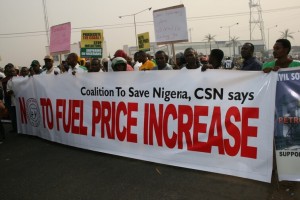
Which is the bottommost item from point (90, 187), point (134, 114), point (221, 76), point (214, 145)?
point (90, 187)

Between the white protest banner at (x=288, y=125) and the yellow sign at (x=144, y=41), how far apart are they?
31.2 feet

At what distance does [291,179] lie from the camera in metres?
3.99

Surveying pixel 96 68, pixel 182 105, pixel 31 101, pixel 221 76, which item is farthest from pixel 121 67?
pixel 31 101

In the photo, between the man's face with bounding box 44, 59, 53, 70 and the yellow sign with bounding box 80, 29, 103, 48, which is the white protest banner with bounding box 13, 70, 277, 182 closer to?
the man's face with bounding box 44, 59, 53, 70

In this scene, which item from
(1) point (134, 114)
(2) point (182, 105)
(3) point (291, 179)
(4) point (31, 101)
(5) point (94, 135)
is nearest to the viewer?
(3) point (291, 179)

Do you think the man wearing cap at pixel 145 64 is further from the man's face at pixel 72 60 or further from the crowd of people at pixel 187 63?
the man's face at pixel 72 60

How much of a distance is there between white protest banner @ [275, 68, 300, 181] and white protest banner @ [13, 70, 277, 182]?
0.35ft

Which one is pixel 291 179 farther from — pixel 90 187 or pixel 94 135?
pixel 94 135

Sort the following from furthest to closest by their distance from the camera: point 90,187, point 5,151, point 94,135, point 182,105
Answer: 1. point 5,151
2. point 94,135
3. point 182,105
4. point 90,187

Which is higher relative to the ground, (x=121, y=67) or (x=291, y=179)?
(x=121, y=67)

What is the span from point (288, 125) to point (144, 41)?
985cm

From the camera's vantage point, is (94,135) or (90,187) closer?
(90,187)

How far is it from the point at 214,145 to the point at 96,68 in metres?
3.19

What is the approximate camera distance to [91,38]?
12.4 metres
